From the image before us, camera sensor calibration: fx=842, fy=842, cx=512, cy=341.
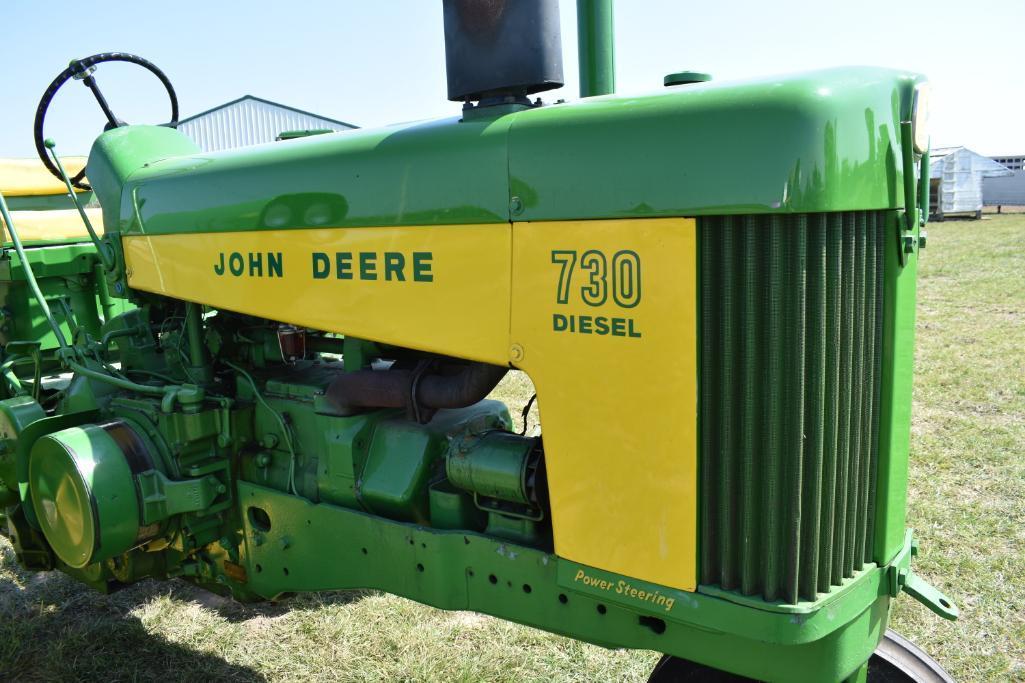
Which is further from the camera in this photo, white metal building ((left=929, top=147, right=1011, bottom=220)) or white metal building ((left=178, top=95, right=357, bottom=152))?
white metal building ((left=929, top=147, right=1011, bottom=220))

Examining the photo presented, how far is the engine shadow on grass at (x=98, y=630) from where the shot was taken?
324 cm

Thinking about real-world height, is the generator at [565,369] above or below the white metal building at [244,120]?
below

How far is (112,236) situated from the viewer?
10.0 feet

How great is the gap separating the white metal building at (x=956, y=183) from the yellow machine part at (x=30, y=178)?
Result: 2885cm

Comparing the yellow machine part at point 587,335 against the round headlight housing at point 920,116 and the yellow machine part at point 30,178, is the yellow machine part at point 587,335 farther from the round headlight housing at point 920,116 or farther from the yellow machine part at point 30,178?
the yellow machine part at point 30,178

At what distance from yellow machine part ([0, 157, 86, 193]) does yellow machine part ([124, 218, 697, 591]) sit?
9.26ft

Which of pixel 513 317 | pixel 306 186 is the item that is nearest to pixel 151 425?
pixel 306 186

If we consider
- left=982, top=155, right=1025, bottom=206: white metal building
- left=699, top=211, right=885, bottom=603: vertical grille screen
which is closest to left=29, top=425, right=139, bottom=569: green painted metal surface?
left=699, top=211, right=885, bottom=603: vertical grille screen

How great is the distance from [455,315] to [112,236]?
1.67 metres

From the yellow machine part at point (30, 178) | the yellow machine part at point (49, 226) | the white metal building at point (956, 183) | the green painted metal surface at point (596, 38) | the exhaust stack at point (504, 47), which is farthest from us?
the white metal building at point (956, 183)

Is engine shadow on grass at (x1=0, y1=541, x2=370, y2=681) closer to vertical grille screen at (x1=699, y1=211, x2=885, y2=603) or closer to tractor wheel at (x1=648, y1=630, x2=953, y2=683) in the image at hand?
tractor wheel at (x1=648, y1=630, x2=953, y2=683)

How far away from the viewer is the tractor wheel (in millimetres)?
2170

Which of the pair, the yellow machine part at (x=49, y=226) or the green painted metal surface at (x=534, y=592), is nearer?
the green painted metal surface at (x=534, y=592)

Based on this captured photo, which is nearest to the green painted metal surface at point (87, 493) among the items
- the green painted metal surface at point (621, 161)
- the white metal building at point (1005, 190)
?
the green painted metal surface at point (621, 161)
